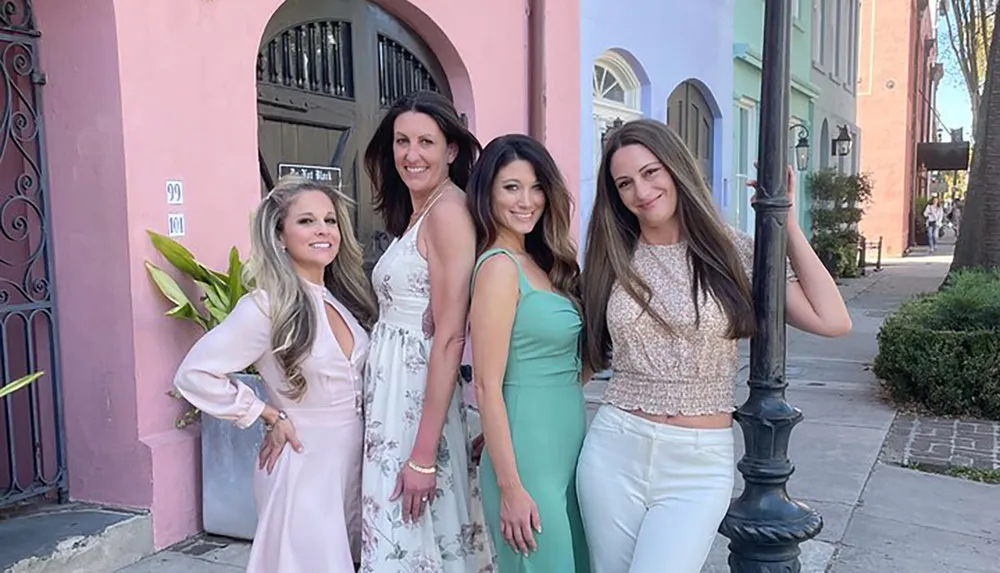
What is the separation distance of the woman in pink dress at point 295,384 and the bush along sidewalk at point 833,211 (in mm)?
16181

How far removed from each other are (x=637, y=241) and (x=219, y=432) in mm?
2450

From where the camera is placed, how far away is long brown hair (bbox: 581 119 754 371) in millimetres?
2291

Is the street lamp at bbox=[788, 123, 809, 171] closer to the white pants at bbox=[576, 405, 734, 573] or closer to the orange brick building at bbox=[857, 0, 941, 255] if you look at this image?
the white pants at bbox=[576, 405, 734, 573]

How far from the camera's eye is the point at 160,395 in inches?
157

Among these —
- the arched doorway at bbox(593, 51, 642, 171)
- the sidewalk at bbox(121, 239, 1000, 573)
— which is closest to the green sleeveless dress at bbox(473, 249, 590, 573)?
the sidewalk at bbox(121, 239, 1000, 573)

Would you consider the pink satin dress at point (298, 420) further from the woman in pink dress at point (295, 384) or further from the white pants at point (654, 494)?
the white pants at point (654, 494)

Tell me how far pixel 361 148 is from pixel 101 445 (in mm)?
2631

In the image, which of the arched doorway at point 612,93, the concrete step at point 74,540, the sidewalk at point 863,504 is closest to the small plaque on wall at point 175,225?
the concrete step at point 74,540

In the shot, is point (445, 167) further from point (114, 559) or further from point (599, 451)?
point (114, 559)

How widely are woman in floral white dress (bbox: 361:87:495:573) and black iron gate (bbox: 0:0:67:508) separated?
2105 mm

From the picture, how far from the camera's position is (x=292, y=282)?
245 cm

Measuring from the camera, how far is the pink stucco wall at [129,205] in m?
3.81

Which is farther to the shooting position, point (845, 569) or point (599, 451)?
point (845, 569)

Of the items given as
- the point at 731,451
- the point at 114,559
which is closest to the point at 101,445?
the point at 114,559
